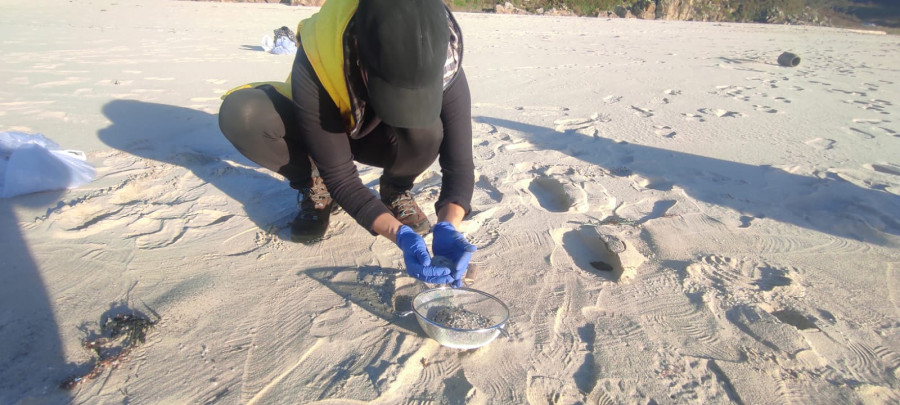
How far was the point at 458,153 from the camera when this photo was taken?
6.19 feet

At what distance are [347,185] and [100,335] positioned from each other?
2.95 ft

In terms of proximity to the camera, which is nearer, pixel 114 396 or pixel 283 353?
pixel 114 396

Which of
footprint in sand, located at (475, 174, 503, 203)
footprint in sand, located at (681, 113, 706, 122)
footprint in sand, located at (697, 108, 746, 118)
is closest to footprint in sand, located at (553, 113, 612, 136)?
footprint in sand, located at (681, 113, 706, 122)

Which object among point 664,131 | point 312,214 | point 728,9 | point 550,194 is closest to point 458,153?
point 312,214

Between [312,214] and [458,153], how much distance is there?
2.37ft

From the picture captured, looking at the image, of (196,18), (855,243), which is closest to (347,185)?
(855,243)

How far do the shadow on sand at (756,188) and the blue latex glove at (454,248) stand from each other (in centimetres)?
147

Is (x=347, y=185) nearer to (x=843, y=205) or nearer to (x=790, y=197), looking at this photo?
(x=790, y=197)

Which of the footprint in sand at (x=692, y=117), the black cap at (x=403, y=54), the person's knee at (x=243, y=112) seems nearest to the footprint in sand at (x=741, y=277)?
the black cap at (x=403, y=54)

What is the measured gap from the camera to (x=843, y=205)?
2.38 metres

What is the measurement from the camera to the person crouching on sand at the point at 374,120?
1298 mm

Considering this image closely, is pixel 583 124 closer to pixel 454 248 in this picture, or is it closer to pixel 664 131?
pixel 664 131

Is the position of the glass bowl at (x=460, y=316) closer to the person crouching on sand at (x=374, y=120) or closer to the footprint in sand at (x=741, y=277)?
the person crouching on sand at (x=374, y=120)

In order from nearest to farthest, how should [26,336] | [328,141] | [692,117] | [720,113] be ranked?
[26,336], [328,141], [692,117], [720,113]
